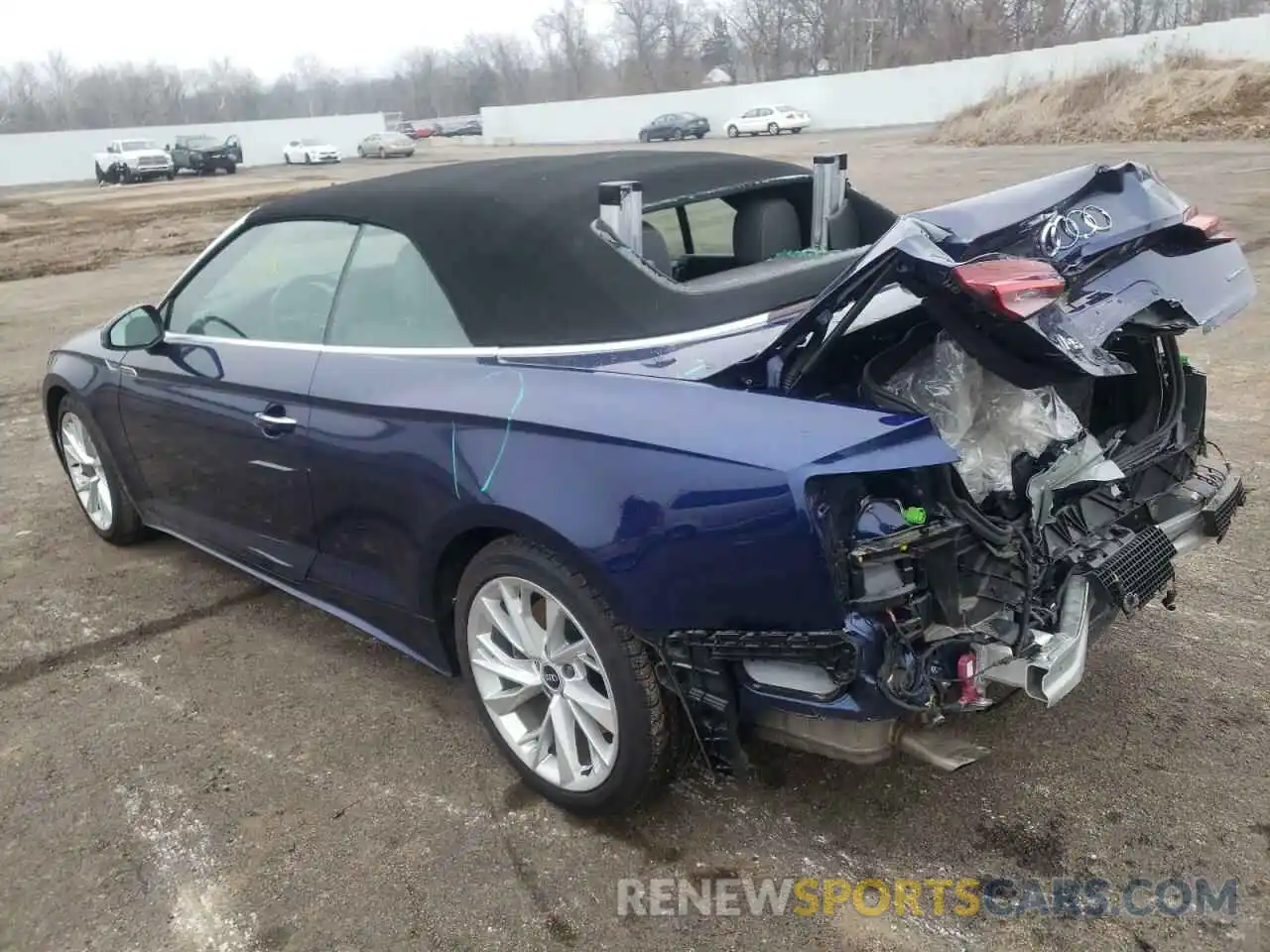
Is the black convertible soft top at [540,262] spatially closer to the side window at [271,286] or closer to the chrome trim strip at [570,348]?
the chrome trim strip at [570,348]

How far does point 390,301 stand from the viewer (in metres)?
3.10

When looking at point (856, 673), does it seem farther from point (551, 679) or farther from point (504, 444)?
point (504, 444)

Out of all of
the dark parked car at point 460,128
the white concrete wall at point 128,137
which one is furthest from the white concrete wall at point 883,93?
the dark parked car at point 460,128

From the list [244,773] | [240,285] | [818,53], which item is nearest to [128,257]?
[240,285]

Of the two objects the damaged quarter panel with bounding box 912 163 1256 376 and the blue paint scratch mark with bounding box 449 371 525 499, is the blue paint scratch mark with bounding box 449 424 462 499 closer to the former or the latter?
the blue paint scratch mark with bounding box 449 371 525 499

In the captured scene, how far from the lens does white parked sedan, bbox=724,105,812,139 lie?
4638 centimetres

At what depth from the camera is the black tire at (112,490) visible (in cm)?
442

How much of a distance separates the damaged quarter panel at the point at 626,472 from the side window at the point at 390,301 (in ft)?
0.31

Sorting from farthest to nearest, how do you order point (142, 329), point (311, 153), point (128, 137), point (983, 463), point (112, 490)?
point (128, 137) → point (311, 153) → point (112, 490) → point (142, 329) → point (983, 463)

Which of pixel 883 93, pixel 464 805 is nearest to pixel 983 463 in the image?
pixel 464 805

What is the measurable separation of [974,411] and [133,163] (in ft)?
136

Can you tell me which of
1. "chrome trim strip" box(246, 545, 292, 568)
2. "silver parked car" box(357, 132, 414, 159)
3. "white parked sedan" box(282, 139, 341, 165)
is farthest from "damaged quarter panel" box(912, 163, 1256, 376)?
"silver parked car" box(357, 132, 414, 159)

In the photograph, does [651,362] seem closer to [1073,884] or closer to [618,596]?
[618,596]

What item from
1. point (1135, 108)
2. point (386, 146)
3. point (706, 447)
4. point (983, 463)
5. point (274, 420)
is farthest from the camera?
point (386, 146)
